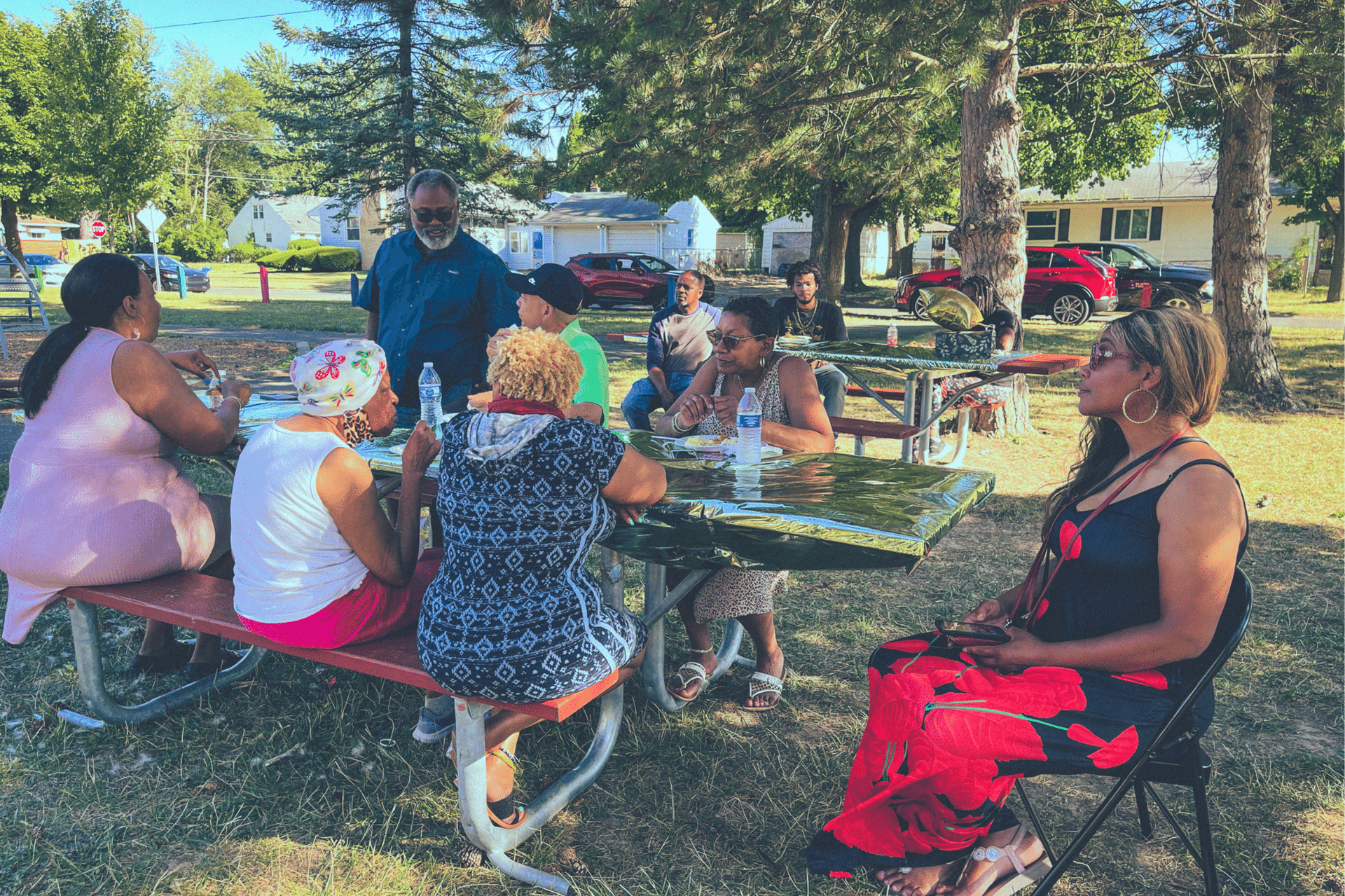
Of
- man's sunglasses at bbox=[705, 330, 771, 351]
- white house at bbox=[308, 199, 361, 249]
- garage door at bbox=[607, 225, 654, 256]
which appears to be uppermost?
white house at bbox=[308, 199, 361, 249]

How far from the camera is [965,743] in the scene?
2.09 meters

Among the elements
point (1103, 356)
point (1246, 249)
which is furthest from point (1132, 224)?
point (1103, 356)

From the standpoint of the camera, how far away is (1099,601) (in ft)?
7.30

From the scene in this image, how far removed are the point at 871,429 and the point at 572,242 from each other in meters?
36.1

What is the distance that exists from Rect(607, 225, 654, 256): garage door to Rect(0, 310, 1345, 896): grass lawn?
36.3 m

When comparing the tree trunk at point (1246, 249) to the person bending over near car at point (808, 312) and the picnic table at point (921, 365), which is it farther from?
the person bending over near car at point (808, 312)

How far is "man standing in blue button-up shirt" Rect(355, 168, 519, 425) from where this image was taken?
4336 millimetres

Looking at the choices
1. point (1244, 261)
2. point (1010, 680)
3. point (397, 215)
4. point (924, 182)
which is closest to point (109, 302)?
point (1010, 680)

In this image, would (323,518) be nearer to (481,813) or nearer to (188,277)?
(481,813)

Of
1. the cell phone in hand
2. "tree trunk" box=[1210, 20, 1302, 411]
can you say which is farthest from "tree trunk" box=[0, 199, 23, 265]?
the cell phone in hand

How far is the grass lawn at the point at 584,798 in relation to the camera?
8.21 feet

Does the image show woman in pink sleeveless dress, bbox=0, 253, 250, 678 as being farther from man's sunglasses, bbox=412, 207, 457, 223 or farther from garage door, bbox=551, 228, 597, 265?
garage door, bbox=551, 228, 597, 265

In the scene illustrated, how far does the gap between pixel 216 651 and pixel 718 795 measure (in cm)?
213

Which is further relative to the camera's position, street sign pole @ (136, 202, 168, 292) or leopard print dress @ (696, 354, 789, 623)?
street sign pole @ (136, 202, 168, 292)
